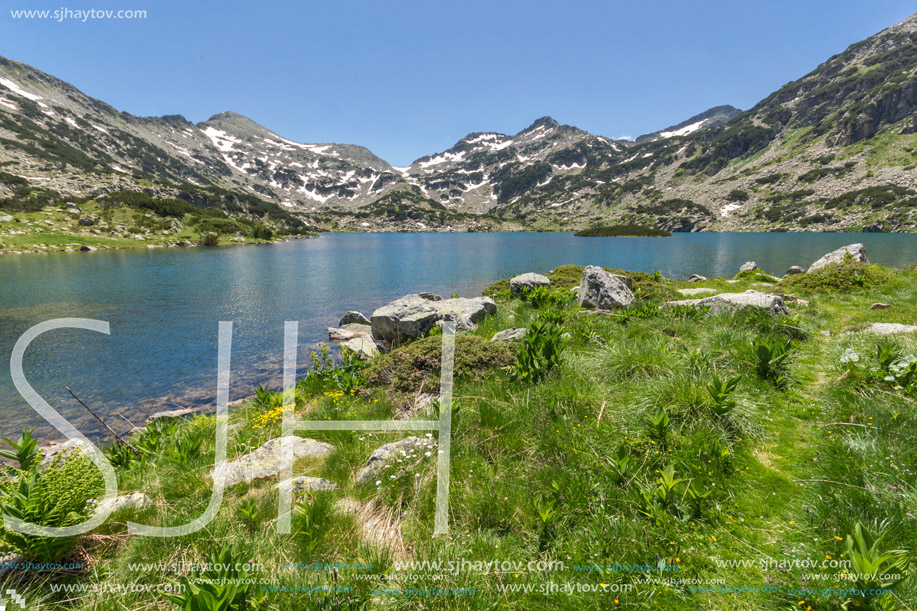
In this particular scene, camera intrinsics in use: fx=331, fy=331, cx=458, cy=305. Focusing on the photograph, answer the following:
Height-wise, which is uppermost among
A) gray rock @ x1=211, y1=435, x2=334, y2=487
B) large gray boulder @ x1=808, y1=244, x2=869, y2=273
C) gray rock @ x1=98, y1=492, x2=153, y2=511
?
large gray boulder @ x1=808, y1=244, x2=869, y2=273

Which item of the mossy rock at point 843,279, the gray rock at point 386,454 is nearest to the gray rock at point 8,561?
the gray rock at point 386,454

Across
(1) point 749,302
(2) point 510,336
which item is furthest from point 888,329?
(2) point 510,336

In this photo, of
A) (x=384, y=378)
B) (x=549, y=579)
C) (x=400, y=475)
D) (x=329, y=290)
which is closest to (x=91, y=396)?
(x=384, y=378)

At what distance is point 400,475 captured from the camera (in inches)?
186

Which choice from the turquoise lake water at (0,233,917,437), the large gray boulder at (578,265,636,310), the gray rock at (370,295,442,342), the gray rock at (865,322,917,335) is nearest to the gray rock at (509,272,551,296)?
the large gray boulder at (578,265,636,310)

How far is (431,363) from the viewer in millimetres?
8750

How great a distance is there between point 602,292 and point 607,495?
11.7 m

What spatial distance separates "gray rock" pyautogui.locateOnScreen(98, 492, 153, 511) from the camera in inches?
170

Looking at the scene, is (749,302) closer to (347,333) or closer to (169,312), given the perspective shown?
(347,333)

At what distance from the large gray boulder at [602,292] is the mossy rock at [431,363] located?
284 inches

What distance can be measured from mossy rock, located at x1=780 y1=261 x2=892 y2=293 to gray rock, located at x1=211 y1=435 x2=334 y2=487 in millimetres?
23004

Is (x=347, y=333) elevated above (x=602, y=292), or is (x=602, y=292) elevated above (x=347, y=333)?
(x=602, y=292)

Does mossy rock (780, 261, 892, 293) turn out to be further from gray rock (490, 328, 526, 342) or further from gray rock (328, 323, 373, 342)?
gray rock (328, 323, 373, 342)

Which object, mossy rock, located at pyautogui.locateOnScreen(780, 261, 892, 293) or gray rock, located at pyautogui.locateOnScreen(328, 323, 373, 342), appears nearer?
mossy rock, located at pyautogui.locateOnScreen(780, 261, 892, 293)
